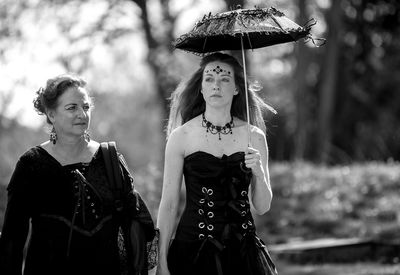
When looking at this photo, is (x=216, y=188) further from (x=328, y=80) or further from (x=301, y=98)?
(x=328, y=80)

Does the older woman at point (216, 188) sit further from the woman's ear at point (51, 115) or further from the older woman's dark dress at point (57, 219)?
the woman's ear at point (51, 115)

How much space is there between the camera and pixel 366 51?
2434 cm

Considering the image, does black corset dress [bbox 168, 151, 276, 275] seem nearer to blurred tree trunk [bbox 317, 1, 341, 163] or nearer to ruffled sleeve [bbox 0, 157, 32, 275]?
ruffled sleeve [bbox 0, 157, 32, 275]

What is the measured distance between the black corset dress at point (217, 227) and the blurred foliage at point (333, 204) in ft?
18.4

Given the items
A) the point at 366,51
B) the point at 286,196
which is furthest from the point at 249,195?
the point at 366,51

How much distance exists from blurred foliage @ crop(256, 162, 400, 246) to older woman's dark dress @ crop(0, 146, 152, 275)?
639 cm

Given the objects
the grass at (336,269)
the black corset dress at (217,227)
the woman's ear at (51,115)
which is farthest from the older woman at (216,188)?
the grass at (336,269)

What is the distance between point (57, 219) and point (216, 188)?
110 cm

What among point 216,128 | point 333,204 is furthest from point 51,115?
point 333,204

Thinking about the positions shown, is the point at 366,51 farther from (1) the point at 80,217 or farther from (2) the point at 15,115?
(1) the point at 80,217

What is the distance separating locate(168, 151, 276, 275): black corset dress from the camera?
501 cm

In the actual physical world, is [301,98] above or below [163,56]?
below

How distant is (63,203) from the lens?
459 centimetres

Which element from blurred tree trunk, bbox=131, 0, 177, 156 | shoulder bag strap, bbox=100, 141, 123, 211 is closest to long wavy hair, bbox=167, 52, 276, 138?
shoulder bag strap, bbox=100, 141, 123, 211
